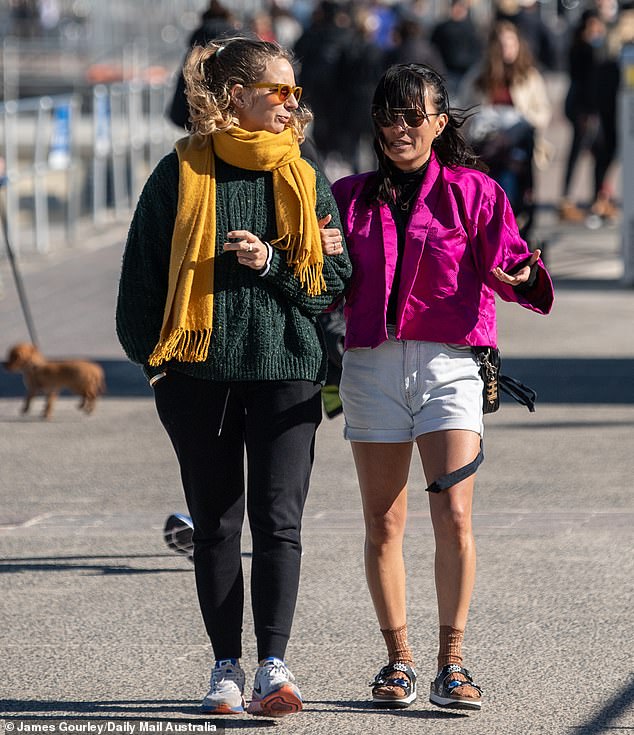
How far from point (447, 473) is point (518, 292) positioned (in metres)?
0.52

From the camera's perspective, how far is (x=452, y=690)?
13.8ft

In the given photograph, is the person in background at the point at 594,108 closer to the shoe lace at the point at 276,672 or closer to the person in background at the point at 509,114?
the person in background at the point at 509,114

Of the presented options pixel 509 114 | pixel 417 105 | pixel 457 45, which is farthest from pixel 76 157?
pixel 417 105

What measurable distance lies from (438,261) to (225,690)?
1266 mm

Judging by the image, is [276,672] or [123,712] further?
[123,712]

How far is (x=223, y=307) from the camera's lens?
4109 mm

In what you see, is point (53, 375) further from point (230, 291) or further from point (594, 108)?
point (594, 108)

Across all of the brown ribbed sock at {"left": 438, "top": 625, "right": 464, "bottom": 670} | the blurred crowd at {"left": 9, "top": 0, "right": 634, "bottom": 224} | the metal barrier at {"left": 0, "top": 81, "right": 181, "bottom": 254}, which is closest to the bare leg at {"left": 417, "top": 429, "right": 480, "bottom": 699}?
the brown ribbed sock at {"left": 438, "top": 625, "right": 464, "bottom": 670}

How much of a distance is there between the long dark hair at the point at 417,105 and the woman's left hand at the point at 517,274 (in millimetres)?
344

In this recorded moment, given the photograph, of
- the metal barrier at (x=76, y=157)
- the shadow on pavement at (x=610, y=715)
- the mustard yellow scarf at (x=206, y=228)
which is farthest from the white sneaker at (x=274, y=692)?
the metal barrier at (x=76, y=157)

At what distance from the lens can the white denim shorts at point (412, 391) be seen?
4.23 metres

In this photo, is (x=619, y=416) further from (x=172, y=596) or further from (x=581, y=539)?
(x=172, y=596)

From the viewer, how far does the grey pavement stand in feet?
14.3

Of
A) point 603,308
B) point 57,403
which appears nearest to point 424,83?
point 57,403
